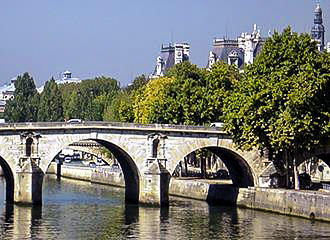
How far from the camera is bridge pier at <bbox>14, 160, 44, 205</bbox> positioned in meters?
71.8

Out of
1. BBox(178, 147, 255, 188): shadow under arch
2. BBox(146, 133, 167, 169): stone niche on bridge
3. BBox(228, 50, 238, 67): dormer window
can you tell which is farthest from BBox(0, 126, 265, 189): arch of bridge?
BBox(228, 50, 238, 67): dormer window

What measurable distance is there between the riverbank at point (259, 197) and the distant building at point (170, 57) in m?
70.0

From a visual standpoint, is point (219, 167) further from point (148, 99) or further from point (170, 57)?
point (170, 57)

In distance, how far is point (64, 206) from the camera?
73625 mm

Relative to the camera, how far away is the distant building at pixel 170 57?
162m

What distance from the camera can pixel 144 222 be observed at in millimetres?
64562

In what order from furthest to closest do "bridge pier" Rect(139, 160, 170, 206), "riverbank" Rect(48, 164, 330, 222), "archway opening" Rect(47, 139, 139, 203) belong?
1. "archway opening" Rect(47, 139, 139, 203)
2. "bridge pier" Rect(139, 160, 170, 206)
3. "riverbank" Rect(48, 164, 330, 222)

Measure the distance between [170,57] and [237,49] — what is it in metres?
17.9

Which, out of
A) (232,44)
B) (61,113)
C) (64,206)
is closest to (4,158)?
(64,206)

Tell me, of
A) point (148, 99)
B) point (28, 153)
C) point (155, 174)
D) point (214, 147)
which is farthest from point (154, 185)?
point (148, 99)

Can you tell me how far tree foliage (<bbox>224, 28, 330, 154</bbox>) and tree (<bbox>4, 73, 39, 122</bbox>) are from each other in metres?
75.2

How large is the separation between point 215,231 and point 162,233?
2993mm

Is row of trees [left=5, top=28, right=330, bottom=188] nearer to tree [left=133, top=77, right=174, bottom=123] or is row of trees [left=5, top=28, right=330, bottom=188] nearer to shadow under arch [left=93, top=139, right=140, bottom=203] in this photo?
shadow under arch [left=93, top=139, right=140, bottom=203]

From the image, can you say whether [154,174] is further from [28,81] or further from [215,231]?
[28,81]
